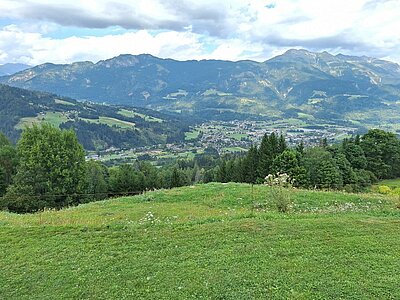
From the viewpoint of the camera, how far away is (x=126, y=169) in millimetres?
76375

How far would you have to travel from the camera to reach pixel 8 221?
1950cm

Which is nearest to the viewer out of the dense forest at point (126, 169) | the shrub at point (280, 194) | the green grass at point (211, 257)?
the green grass at point (211, 257)

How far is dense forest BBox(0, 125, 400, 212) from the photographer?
44719mm

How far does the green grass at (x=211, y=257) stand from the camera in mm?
10664

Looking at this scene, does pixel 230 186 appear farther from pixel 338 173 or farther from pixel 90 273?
pixel 338 173

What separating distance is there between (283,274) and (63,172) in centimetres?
3921

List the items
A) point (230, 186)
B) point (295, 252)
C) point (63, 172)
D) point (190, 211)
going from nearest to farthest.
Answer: point (295, 252), point (190, 211), point (230, 186), point (63, 172)

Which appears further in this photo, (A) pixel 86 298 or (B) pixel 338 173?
(B) pixel 338 173

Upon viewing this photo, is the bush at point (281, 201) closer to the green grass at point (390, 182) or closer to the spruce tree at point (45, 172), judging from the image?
the spruce tree at point (45, 172)

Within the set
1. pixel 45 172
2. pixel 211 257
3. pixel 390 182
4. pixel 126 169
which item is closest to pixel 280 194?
pixel 211 257

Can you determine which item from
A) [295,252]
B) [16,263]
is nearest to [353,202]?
[295,252]

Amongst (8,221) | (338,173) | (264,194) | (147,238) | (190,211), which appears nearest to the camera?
(147,238)

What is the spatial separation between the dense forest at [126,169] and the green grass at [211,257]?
10.5m

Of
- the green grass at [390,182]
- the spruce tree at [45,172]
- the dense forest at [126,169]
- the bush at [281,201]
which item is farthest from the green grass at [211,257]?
the green grass at [390,182]
